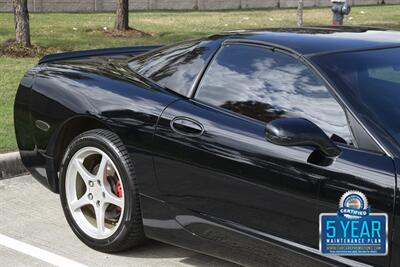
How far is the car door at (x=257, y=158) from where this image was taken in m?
3.04

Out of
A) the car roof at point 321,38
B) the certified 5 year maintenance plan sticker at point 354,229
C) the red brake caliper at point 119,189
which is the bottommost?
the red brake caliper at point 119,189

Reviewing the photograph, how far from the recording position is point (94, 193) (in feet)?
13.8

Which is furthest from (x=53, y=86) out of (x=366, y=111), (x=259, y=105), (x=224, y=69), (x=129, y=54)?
(x=366, y=111)

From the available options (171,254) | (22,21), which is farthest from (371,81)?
(22,21)

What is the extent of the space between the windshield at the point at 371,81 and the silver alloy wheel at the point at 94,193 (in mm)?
1433

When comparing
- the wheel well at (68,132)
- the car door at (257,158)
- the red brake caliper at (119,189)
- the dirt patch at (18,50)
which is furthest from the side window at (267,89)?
the dirt patch at (18,50)

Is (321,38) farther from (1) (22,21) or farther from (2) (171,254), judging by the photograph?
(1) (22,21)

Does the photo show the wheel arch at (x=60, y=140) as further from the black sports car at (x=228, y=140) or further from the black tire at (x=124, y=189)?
the black tire at (x=124, y=189)

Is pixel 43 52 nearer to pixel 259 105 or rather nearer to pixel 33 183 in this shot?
pixel 33 183

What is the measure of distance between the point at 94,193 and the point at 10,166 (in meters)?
1.89

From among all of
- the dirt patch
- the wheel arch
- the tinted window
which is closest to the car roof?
the tinted window

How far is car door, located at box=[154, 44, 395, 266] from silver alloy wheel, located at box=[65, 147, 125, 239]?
446 millimetres

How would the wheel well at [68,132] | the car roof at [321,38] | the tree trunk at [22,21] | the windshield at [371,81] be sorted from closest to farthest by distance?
1. the windshield at [371,81]
2. the car roof at [321,38]
3. the wheel well at [68,132]
4. the tree trunk at [22,21]

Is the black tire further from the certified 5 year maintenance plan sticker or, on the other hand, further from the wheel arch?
the certified 5 year maintenance plan sticker
